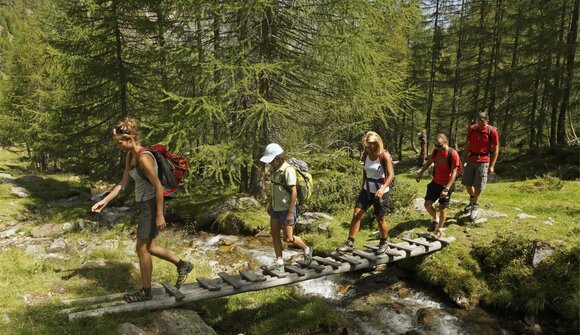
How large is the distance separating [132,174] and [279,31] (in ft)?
29.8

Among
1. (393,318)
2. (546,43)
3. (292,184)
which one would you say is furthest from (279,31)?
(546,43)

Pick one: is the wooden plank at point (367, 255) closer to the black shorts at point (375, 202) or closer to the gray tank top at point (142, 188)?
the black shorts at point (375, 202)

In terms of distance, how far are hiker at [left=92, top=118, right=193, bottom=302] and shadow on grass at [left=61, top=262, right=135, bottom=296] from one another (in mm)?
1366

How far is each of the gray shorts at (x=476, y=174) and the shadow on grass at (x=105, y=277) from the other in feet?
25.9

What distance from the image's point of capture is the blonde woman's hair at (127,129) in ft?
16.5

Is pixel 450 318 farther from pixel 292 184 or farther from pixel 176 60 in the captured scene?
pixel 176 60

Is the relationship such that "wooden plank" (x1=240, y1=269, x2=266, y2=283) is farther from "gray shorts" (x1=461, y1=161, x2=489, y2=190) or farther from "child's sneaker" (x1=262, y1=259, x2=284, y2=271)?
"gray shorts" (x1=461, y1=161, x2=489, y2=190)

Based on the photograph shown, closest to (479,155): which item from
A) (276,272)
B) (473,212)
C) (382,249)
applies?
(473,212)

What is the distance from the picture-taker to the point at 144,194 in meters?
5.23

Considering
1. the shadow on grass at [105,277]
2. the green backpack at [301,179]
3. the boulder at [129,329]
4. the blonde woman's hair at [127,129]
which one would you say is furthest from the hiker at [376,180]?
the shadow on grass at [105,277]

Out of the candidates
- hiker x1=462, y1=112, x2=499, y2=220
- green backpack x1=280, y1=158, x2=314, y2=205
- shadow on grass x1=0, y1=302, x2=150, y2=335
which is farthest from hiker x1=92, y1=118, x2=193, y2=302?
hiker x1=462, y1=112, x2=499, y2=220

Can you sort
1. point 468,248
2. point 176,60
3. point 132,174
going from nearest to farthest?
point 132,174
point 468,248
point 176,60

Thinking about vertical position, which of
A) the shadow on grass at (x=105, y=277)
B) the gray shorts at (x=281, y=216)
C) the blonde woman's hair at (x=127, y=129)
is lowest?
the shadow on grass at (x=105, y=277)

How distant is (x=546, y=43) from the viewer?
19.0 m
